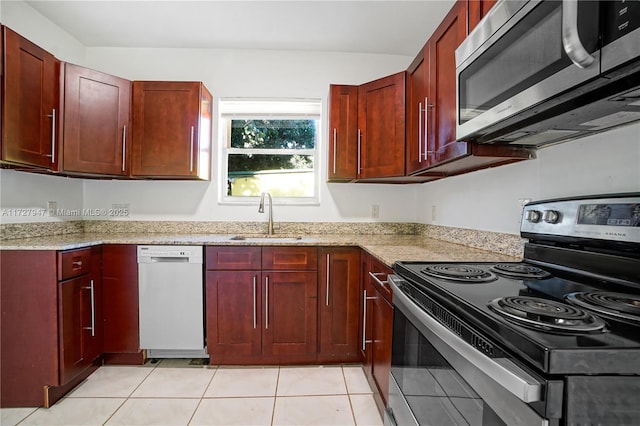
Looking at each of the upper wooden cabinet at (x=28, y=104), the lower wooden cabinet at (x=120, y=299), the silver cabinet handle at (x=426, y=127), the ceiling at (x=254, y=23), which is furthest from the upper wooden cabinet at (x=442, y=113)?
the upper wooden cabinet at (x=28, y=104)

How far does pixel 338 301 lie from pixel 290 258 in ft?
1.51

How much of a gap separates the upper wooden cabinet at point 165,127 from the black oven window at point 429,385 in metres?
1.98

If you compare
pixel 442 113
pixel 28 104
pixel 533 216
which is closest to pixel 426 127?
pixel 442 113

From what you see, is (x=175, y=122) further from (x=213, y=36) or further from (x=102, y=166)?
(x=213, y=36)

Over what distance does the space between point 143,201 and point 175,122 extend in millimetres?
819

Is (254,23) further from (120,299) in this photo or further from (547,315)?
(547,315)

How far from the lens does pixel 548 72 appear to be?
84 centimetres

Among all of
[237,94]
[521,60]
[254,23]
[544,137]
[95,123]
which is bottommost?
[544,137]

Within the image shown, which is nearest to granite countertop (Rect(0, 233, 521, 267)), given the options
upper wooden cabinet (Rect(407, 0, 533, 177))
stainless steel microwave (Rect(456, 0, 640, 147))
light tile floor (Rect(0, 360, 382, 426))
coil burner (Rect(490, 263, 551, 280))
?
coil burner (Rect(490, 263, 551, 280))

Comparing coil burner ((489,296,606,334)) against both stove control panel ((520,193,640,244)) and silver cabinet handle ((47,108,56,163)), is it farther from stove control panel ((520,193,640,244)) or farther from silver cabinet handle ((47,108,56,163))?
silver cabinet handle ((47,108,56,163))

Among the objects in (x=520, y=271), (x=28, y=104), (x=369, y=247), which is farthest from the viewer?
(x=369, y=247)

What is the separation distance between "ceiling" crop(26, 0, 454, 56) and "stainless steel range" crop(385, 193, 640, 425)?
68.9 inches

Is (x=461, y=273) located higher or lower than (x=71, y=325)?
higher

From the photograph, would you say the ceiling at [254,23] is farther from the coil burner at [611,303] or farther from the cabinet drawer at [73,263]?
the coil burner at [611,303]
